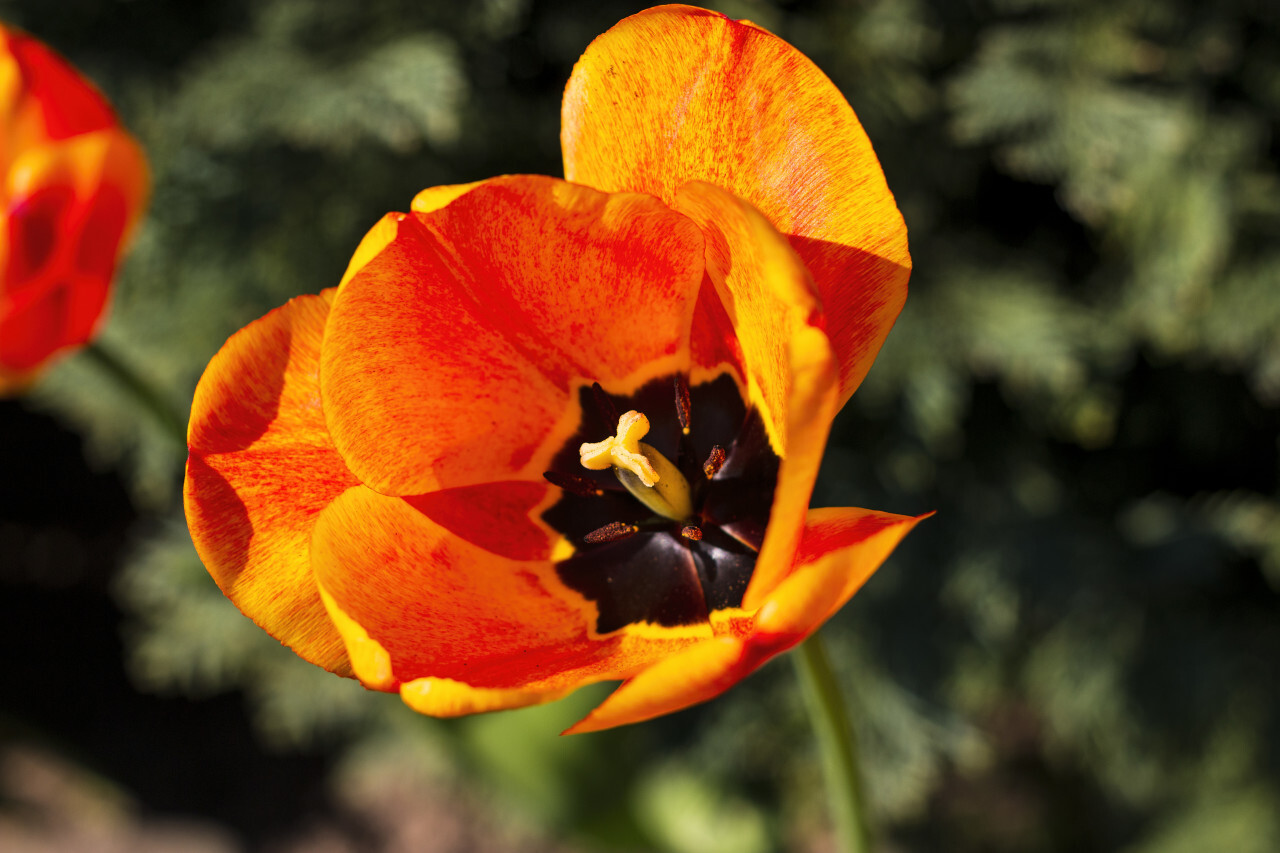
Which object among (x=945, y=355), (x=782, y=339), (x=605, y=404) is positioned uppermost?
(x=782, y=339)

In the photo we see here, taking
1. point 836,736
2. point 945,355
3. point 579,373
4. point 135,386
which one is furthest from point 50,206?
point 945,355

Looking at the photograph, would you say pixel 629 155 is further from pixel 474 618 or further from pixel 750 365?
pixel 474 618

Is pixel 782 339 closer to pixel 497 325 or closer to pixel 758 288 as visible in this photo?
pixel 758 288

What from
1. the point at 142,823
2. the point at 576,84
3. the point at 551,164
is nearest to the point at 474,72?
the point at 551,164

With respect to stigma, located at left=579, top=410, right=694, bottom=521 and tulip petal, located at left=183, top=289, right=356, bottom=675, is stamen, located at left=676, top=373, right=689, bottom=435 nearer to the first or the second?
stigma, located at left=579, top=410, right=694, bottom=521

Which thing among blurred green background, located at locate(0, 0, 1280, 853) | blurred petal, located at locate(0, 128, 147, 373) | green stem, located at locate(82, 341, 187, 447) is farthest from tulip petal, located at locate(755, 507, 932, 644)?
blurred green background, located at locate(0, 0, 1280, 853)

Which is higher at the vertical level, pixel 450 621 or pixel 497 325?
pixel 497 325

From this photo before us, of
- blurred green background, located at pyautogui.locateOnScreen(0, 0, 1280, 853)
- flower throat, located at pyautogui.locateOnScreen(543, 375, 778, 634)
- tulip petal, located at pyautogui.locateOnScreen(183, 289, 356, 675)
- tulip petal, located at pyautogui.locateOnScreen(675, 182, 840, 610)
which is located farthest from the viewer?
blurred green background, located at pyautogui.locateOnScreen(0, 0, 1280, 853)
